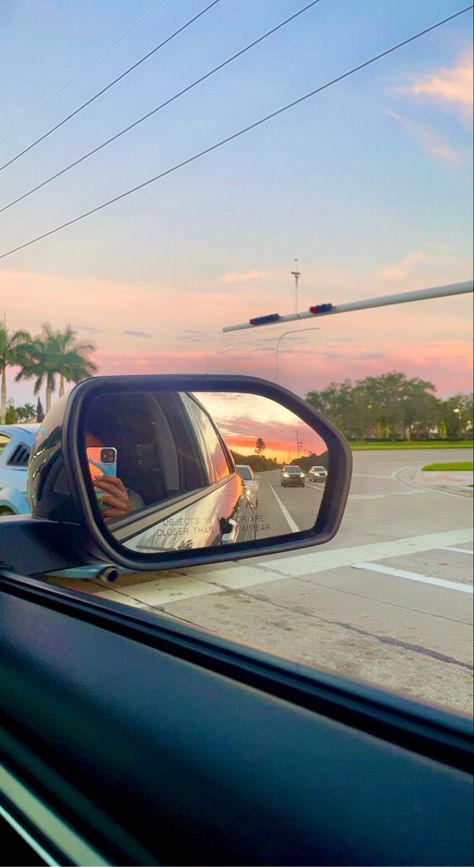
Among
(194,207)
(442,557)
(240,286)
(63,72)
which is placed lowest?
(442,557)

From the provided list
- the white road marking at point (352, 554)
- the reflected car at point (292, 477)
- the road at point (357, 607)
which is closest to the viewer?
the reflected car at point (292, 477)

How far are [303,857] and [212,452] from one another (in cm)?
57

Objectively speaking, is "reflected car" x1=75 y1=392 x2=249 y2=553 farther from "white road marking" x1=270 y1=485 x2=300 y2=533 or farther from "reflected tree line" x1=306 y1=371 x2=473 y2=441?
"reflected tree line" x1=306 y1=371 x2=473 y2=441

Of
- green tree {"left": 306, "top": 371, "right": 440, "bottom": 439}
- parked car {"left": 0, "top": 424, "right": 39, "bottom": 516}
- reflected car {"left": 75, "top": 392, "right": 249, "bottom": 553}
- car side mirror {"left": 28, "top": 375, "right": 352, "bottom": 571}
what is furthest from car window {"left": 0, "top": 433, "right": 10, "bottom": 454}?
green tree {"left": 306, "top": 371, "right": 440, "bottom": 439}

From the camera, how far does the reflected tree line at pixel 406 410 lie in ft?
4.90

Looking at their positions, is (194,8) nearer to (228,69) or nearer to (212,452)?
(228,69)

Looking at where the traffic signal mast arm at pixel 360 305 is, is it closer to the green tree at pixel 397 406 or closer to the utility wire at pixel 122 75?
the green tree at pixel 397 406

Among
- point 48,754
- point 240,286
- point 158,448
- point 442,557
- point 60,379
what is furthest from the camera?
point 442,557

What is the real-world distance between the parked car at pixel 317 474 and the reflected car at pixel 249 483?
72 millimetres

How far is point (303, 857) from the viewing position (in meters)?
0.54

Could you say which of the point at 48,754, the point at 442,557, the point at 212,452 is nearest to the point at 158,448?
the point at 212,452

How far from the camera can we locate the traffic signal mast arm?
1.32 meters

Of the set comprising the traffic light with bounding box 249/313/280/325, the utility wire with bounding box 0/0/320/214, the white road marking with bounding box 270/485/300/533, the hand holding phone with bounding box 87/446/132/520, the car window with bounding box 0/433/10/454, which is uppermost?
the utility wire with bounding box 0/0/320/214

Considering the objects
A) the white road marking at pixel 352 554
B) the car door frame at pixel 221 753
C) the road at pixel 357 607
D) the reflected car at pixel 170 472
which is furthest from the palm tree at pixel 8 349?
the white road marking at pixel 352 554
